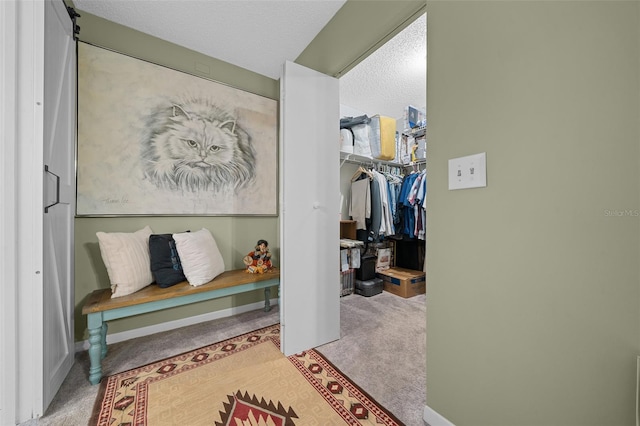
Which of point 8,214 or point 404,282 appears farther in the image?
point 404,282

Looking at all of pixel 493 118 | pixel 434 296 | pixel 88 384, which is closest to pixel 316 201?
pixel 434 296

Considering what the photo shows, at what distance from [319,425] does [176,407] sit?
2.51 feet

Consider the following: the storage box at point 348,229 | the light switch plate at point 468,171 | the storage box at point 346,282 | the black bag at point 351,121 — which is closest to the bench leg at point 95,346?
the light switch plate at point 468,171

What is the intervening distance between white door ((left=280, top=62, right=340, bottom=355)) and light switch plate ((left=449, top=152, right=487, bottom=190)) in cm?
101

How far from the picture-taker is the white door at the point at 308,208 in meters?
1.79

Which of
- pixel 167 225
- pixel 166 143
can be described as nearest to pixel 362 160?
pixel 166 143

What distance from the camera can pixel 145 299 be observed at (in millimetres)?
1676

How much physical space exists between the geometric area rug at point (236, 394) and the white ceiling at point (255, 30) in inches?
99.6

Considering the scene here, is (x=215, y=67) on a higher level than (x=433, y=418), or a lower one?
higher

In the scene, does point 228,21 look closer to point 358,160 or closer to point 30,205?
point 30,205

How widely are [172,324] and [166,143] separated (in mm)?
1581

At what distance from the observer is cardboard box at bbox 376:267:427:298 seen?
303cm

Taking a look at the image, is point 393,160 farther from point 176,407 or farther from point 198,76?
point 176,407

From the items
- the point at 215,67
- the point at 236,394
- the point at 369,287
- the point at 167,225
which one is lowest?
the point at 236,394
